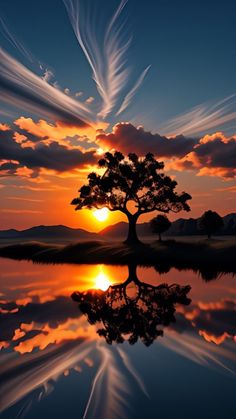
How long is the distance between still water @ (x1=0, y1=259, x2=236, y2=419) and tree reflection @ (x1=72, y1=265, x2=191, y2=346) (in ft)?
0.13

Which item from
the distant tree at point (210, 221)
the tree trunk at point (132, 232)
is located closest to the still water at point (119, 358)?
the tree trunk at point (132, 232)

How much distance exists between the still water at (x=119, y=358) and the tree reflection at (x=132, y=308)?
4cm

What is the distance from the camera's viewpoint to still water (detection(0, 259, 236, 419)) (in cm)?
641

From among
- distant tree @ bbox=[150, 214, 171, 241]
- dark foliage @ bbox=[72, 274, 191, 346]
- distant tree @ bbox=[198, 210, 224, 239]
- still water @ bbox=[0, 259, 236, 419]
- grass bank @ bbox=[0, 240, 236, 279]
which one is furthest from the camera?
distant tree @ bbox=[198, 210, 224, 239]

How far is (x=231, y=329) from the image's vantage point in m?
11.6

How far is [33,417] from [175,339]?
5251 millimetres

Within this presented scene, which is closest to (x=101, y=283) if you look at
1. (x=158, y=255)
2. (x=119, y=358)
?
(x=119, y=358)

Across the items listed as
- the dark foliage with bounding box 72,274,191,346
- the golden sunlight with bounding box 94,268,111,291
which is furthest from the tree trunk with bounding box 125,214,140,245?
the dark foliage with bounding box 72,274,191,346

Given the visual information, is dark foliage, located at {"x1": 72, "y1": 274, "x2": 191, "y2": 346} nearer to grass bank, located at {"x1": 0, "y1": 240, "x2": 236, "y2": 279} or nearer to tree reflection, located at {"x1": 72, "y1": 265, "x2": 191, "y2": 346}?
tree reflection, located at {"x1": 72, "y1": 265, "x2": 191, "y2": 346}

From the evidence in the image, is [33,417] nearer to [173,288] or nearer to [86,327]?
[86,327]

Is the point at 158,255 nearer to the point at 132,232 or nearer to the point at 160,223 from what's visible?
the point at 132,232

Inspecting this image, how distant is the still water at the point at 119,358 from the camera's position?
6.41m

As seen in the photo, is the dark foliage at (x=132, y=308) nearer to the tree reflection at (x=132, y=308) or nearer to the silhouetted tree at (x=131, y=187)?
the tree reflection at (x=132, y=308)

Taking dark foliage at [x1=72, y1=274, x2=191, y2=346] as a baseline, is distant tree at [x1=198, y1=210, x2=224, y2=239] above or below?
above
